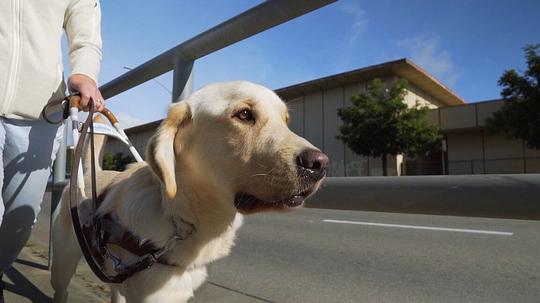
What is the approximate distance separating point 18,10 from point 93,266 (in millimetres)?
1293

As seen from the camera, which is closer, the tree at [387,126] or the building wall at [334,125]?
the tree at [387,126]

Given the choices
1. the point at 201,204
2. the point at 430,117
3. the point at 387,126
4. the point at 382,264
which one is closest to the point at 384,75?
the point at 430,117

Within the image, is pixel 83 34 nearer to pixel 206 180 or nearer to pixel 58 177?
pixel 206 180

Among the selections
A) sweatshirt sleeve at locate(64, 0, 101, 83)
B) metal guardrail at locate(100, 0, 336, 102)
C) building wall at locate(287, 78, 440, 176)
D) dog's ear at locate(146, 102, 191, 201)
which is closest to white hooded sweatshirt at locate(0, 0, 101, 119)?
sweatshirt sleeve at locate(64, 0, 101, 83)

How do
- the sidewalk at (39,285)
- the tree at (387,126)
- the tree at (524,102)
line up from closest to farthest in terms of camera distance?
the sidewalk at (39,285) < the tree at (524,102) < the tree at (387,126)

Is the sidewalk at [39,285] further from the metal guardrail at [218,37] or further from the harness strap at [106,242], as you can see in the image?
the metal guardrail at [218,37]

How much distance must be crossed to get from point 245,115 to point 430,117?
34.4 meters

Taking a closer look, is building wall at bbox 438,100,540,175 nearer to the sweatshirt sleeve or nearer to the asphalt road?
the asphalt road

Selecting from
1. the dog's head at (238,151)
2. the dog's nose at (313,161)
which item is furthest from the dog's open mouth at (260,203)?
the dog's nose at (313,161)

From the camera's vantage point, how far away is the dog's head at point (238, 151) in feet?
6.08

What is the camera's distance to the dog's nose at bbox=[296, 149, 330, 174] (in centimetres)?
182

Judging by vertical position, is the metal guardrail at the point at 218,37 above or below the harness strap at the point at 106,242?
above

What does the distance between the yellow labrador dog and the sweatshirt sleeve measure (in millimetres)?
580

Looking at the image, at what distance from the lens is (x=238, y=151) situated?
81.4 inches
